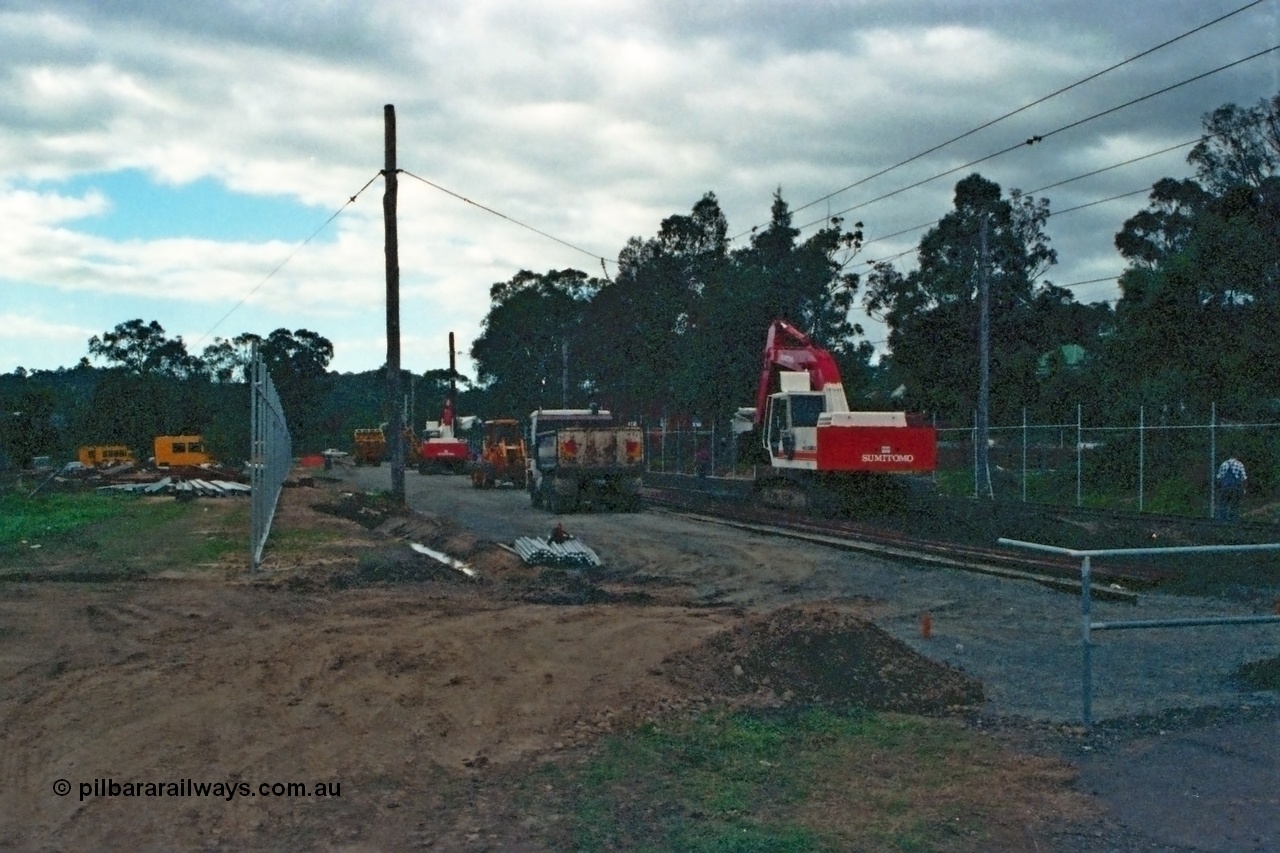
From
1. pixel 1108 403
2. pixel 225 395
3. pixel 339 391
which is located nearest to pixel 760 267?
pixel 1108 403

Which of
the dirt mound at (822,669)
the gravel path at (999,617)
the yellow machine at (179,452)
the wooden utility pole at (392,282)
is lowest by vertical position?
the gravel path at (999,617)

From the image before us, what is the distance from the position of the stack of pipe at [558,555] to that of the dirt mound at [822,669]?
A: 376 inches

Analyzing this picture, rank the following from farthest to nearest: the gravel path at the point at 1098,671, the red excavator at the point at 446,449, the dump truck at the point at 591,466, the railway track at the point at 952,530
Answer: the red excavator at the point at 446,449 → the dump truck at the point at 591,466 → the railway track at the point at 952,530 → the gravel path at the point at 1098,671

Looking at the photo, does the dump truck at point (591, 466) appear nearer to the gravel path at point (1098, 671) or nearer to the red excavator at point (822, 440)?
the red excavator at point (822, 440)

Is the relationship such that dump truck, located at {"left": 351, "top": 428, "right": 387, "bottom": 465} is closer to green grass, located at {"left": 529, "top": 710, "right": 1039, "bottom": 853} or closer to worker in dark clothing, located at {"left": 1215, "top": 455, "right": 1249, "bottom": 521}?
worker in dark clothing, located at {"left": 1215, "top": 455, "right": 1249, "bottom": 521}

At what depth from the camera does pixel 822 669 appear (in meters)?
10.1

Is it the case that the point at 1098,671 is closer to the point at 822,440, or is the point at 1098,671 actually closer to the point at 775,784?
the point at 775,784

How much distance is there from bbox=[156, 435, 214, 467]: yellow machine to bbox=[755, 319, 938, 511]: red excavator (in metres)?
38.6

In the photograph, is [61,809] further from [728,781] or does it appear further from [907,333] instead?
[907,333]

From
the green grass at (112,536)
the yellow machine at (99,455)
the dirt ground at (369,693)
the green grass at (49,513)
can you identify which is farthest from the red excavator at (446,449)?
the dirt ground at (369,693)

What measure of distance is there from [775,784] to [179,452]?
6270 centimetres

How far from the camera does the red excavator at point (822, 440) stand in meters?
28.8

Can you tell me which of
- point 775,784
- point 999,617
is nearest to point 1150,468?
point 999,617

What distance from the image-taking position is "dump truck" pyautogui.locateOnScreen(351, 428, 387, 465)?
8719cm
